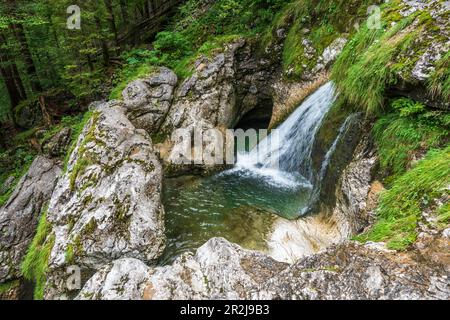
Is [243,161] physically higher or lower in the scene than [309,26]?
lower

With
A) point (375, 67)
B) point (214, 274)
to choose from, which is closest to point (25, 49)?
point (214, 274)

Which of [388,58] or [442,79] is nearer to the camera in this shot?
[442,79]

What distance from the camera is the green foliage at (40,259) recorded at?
531 cm

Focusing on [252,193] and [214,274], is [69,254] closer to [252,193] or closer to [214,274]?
[214,274]

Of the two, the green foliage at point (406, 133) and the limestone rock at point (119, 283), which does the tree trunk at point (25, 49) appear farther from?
the green foliage at point (406, 133)

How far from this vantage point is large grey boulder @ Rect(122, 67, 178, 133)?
8.89 meters

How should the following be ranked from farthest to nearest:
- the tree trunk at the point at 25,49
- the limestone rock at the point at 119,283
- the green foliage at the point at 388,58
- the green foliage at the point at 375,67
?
the tree trunk at the point at 25,49 → the green foliage at the point at 375,67 → the green foliage at the point at 388,58 → the limestone rock at the point at 119,283

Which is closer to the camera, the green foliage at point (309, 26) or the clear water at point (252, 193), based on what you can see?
the clear water at point (252, 193)

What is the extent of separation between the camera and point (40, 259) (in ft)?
18.5

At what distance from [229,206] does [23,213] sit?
5604 millimetres

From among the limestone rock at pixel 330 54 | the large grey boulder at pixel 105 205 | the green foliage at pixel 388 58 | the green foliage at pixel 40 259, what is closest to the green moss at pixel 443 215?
the green foliage at pixel 388 58

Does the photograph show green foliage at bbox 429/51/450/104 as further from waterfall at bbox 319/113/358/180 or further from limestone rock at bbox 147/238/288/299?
limestone rock at bbox 147/238/288/299

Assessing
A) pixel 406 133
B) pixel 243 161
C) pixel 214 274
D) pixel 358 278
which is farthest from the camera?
pixel 243 161

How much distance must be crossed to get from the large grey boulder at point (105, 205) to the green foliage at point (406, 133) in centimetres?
454
